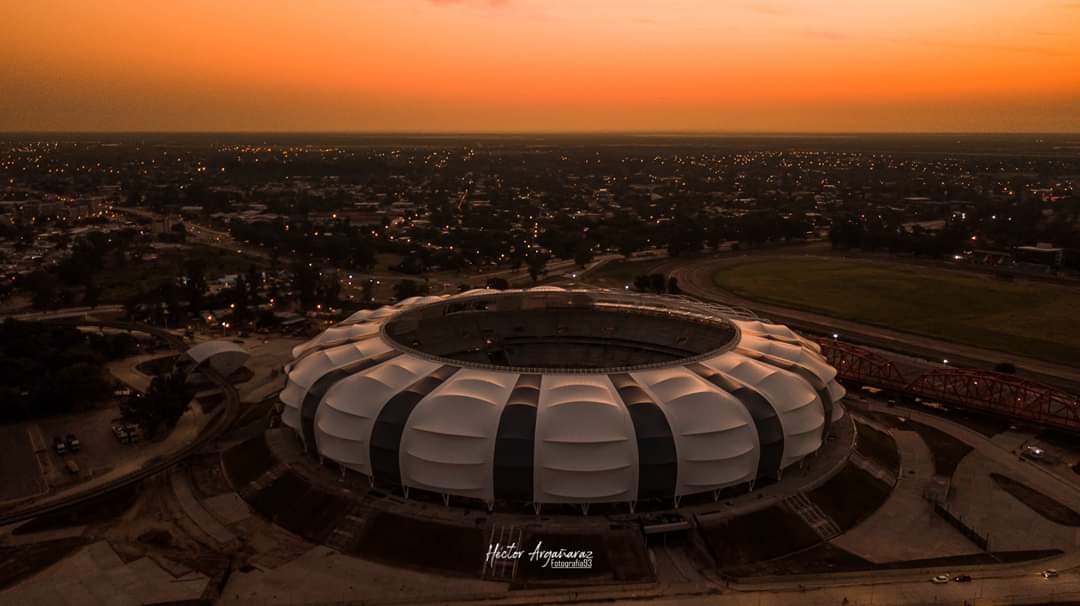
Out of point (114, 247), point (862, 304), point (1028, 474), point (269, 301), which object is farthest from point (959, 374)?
point (114, 247)

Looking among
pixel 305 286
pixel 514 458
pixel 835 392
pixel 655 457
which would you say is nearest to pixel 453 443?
pixel 514 458

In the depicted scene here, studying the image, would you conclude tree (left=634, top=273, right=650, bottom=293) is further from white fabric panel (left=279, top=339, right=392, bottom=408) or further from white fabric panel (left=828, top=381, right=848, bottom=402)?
white fabric panel (left=279, top=339, right=392, bottom=408)

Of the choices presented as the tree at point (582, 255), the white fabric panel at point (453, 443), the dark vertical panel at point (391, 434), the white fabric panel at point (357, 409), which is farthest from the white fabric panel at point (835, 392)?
the tree at point (582, 255)

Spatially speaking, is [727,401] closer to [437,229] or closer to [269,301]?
[269,301]

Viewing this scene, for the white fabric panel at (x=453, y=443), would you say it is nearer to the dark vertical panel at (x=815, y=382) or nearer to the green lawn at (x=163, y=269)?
the dark vertical panel at (x=815, y=382)

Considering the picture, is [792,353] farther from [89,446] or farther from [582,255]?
[582,255]

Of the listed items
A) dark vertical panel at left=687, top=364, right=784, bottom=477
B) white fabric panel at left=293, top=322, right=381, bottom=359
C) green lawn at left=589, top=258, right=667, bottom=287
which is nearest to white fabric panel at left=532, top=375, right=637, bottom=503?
dark vertical panel at left=687, top=364, right=784, bottom=477

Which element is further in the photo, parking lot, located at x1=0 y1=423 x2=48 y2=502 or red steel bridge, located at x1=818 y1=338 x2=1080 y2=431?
red steel bridge, located at x1=818 y1=338 x2=1080 y2=431
